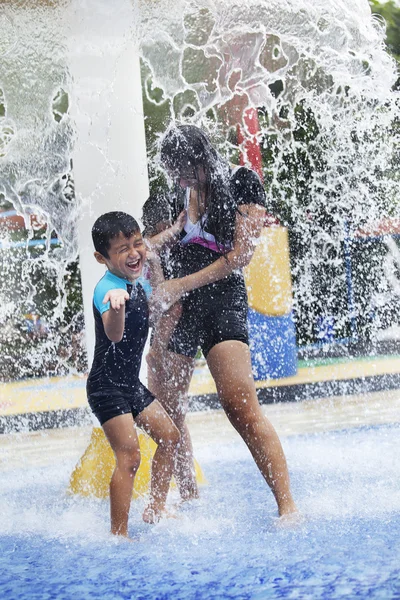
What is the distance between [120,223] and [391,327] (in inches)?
381

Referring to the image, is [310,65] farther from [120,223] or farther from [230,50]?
[120,223]

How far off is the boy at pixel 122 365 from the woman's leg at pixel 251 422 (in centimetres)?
25

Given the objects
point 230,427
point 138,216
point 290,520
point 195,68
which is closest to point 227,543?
point 290,520

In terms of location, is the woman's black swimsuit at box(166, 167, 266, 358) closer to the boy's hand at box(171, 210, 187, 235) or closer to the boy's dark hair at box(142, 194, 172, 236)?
the boy's hand at box(171, 210, 187, 235)

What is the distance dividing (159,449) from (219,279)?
0.71 m

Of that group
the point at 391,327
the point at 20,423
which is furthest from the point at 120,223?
the point at 391,327

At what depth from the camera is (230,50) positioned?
427 cm

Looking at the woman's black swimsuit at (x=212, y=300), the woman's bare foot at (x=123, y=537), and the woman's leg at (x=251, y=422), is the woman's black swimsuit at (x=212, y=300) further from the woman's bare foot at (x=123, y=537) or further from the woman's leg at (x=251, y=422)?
the woman's bare foot at (x=123, y=537)

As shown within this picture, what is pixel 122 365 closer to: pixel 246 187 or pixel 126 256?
pixel 126 256

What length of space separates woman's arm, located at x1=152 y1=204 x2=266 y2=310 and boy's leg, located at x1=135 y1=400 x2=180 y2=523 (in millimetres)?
441

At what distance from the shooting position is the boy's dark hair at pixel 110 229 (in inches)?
128

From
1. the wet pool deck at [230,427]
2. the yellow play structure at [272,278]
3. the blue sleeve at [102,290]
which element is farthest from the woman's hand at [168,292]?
the yellow play structure at [272,278]

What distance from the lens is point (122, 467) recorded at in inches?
127

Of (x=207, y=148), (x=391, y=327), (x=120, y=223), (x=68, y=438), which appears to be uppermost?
(x=207, y=148)
